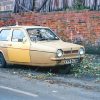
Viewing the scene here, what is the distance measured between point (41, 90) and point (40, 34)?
4.34 metres

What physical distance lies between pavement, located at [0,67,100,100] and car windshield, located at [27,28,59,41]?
2107 millimetres

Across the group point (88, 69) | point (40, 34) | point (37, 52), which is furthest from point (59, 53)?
point (40, 34)

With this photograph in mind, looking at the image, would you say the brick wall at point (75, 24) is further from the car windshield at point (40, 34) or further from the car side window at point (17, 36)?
the car side window at point (17, 36)

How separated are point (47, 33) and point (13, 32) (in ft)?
4.03

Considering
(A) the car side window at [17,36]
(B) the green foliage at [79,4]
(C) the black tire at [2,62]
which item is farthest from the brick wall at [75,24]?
(C) the black tire at [2,62]

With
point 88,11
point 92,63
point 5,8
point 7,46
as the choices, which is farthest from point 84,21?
point 5,8

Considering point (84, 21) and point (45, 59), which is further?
point (84, 21)

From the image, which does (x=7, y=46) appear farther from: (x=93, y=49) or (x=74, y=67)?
(x=93, y=49)

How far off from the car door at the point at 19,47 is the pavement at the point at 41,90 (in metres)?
1.53

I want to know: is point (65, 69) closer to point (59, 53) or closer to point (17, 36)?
point (59, 53)

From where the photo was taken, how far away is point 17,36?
14.9 meters

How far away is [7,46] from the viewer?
15.0 m

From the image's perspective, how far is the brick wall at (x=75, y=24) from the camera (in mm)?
18172

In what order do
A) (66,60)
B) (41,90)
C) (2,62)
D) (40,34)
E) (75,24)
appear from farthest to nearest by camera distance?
(75,24) → (2,62) → (40,34) → (66,60) → (41,90)
